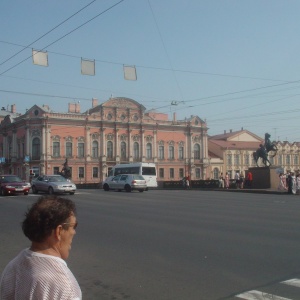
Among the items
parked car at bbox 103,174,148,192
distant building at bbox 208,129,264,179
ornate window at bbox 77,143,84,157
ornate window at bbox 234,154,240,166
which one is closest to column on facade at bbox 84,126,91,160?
ornate window at bbox 77,143,84,157

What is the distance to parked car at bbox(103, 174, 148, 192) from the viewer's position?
123 feet

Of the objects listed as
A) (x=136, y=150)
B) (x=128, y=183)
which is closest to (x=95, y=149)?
(x=136, y=150)

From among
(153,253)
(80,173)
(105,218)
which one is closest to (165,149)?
(80,173)

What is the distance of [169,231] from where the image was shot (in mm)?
11992

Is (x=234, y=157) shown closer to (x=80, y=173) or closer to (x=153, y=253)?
(x=80, y=173)

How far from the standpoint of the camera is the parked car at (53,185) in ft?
109

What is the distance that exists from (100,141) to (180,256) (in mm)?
71328

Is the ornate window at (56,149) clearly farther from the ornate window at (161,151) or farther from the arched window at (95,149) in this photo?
the ornate window at (161,151)

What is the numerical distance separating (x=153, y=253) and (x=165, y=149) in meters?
76.5

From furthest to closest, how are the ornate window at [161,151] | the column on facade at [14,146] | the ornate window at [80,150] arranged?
the ornate window at [161,151]
the column on facade at [14,146]
the ornate window at [80,150]

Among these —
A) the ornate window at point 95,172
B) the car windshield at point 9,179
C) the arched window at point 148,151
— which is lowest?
the car windshield at point 9,179

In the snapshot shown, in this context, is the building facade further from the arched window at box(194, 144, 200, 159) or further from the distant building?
the distant building

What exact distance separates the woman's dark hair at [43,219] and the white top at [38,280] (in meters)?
0.12

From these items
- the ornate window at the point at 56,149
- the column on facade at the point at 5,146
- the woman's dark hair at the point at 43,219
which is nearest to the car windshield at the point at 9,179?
the woman's dark hair at the point at 43,219
